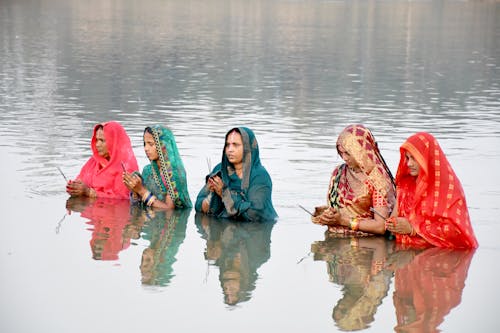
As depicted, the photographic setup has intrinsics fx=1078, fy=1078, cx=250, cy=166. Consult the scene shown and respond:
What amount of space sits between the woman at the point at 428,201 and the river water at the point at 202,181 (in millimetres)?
151

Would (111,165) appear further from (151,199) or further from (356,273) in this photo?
(356,273)

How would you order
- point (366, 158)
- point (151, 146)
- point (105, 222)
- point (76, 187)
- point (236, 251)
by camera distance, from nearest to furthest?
1. point (366, 158)
2. point (236, 251)
3. point (105, 222)
4. point (151, 146)
5. point (76, 187)

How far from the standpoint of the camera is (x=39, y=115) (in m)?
14.0

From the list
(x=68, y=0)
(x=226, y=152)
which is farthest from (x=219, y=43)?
(x=68, y=0)

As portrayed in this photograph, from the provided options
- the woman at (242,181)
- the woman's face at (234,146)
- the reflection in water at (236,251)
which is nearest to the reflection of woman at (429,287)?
Answer: the reflection in water at (236,251)

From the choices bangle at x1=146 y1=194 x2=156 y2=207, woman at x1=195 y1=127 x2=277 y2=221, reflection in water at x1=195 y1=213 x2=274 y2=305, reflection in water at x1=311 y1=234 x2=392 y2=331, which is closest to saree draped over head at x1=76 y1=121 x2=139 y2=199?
bangle at x1=146 y1=194 x2=156 y2=207

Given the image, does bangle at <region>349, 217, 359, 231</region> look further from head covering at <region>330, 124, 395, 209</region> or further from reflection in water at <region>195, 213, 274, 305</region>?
reflection in water at <region>195, 213, 274, 305</region>

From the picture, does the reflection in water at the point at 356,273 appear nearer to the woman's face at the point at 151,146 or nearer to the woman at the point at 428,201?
the woman at the point at 428,201

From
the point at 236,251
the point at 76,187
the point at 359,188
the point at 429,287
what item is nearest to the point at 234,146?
the point at 236,251

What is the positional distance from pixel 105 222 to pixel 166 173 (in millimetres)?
603

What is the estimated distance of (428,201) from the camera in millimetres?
7027

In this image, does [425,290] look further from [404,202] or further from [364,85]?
[364,85]

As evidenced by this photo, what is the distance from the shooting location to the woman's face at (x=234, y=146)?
7691 mm

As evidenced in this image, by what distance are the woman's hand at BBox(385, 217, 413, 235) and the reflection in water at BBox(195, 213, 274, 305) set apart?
0.84 metres
